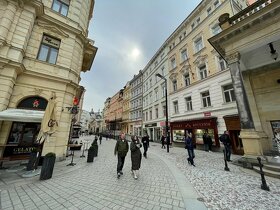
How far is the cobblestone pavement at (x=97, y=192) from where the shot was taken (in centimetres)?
351

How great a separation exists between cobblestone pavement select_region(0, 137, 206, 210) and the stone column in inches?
172

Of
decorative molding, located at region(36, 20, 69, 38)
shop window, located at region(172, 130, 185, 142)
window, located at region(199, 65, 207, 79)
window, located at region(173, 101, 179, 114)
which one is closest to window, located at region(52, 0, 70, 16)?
decorative molding, located at region(36, 20, 69, 38)

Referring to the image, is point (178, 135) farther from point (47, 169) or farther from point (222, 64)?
point (47, 169)

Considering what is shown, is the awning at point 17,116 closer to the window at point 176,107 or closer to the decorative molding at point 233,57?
the decorative molding at point 233,57

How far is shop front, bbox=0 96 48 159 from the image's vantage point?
7.01 metres

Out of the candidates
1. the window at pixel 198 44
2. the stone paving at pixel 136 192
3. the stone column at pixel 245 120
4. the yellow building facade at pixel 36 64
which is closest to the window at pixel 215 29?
the window at pixel 198 44

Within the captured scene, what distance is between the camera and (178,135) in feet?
59.0

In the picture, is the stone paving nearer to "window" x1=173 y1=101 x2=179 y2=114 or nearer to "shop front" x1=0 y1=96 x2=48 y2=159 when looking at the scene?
"shop front" x1=0 y1=96 x2=48 y2=159

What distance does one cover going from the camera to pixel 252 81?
9977 mm

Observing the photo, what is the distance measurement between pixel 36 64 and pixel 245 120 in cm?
1335

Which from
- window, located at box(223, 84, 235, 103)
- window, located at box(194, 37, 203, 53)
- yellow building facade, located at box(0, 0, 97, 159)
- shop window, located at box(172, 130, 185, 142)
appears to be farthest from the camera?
shop window, located at box(172, 130, 185, 142)

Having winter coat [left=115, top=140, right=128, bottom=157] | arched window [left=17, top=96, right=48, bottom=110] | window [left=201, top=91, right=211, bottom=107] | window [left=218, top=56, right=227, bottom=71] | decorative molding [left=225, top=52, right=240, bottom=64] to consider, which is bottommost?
winter coat [left=115, top=140, right=128, bottom=157]

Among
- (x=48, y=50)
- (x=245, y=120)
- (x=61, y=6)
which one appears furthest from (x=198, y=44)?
(x=48, y=50)

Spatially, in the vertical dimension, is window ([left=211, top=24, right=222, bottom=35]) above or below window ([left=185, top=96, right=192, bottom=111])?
above
